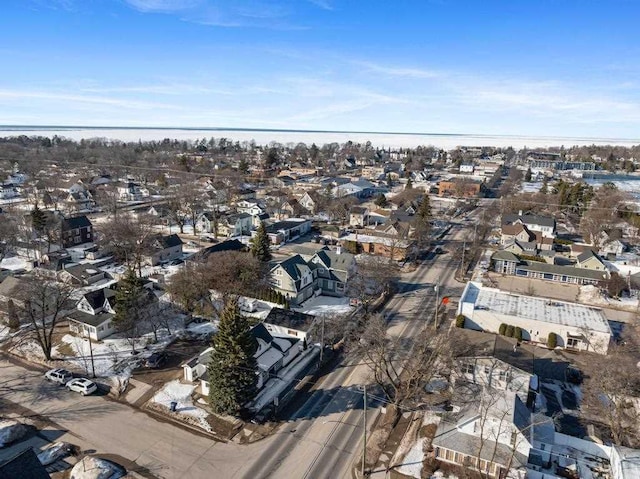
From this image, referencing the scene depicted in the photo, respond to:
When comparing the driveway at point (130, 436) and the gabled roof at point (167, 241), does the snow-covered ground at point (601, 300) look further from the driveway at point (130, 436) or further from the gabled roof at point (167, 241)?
the gabled roof at point (167, 241)

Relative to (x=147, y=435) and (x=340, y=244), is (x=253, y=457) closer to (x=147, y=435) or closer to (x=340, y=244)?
(x=147, y=435)

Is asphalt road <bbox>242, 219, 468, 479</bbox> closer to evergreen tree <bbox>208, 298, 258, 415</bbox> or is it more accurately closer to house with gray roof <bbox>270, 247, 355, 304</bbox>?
evergreen tree <bbox>208, 298, 258, 415</bbox>

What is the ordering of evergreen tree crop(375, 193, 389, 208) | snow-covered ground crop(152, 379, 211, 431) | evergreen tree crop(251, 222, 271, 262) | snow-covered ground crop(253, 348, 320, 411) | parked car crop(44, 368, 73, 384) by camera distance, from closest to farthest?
snow-covered ground crop(152, 379, 211, 431) → snow-covered ground crop(253, 348, 320, 411) → parked car crop(44, 368, 73, 384) → evergreen tree crop(251, 222, 271, 262) → evergreen tree crop(375, 193, 389, 208)

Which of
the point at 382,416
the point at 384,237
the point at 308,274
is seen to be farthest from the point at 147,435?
the point at 384,237

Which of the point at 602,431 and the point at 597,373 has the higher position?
the point at 597,373

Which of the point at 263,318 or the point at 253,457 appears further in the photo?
the point at 263,318

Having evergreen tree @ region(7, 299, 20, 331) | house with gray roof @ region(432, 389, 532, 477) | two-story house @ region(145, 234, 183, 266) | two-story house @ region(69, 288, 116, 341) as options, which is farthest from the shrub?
evergreen tree @ region(7, 299, 20, 331)
